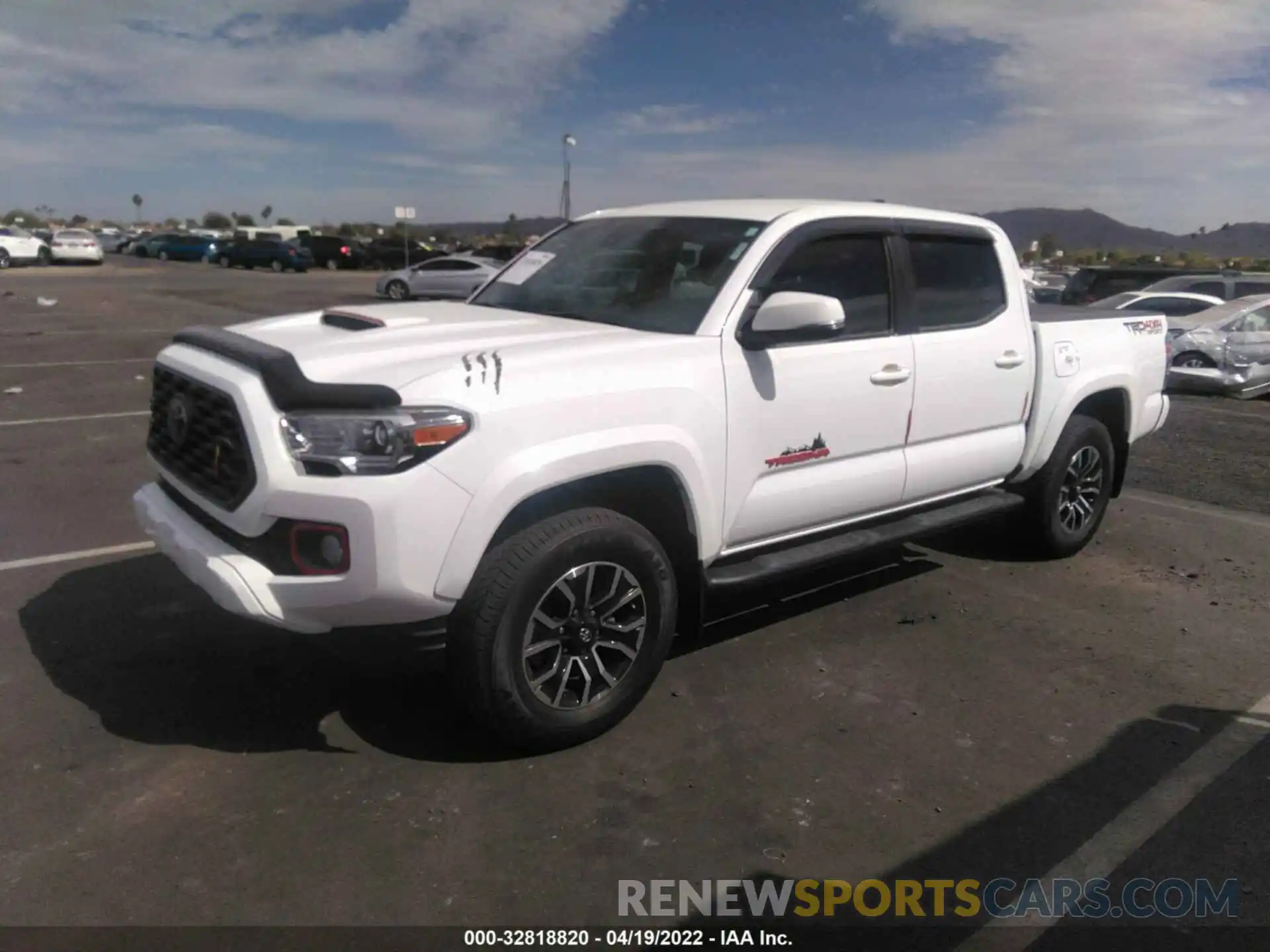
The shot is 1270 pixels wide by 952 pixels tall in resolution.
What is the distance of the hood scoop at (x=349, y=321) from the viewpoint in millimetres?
3877

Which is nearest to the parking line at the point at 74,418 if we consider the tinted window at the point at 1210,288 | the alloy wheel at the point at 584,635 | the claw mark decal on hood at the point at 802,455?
the alloy wheel at the point at 584,635

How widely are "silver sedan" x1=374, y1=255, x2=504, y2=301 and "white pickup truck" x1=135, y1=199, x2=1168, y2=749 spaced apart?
2245cm

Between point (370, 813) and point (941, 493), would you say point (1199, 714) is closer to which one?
point (941, 493)

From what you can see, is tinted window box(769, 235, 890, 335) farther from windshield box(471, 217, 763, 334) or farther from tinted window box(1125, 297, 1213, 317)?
tinted window box(1125, 297, 1213, 317)

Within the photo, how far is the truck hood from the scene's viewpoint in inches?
126

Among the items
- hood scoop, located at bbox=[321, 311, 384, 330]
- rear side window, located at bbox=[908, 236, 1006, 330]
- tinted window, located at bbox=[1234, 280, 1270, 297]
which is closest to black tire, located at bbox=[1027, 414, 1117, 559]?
rear side window, located at bbox=[908, 236, 1006, 330]

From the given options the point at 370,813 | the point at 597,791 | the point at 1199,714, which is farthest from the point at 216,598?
the point at 1199,714

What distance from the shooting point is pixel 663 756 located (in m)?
3.55

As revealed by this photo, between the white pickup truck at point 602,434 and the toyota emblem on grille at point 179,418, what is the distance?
0.06 ft

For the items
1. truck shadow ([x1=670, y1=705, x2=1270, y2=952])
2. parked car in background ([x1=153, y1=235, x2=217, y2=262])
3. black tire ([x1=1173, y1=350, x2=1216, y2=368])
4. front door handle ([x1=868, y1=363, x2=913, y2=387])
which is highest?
parked car in background ([x1=153, y1=235, x2=217, y2=262])

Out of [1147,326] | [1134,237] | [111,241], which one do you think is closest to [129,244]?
[111,241]

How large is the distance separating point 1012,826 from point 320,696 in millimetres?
2543

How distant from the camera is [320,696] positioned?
12.7 ft

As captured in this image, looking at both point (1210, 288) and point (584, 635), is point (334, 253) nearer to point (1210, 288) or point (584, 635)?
point (1210, 288)
